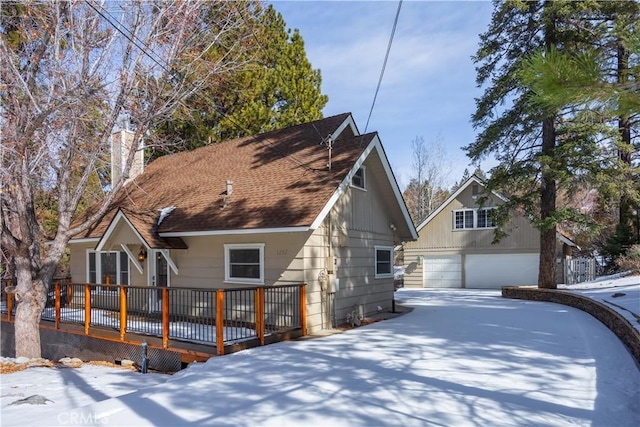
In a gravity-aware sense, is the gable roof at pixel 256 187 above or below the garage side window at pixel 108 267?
above

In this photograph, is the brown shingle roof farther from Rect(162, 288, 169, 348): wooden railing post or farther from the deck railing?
Rect(162, 288, 169, 348): wooden railing post

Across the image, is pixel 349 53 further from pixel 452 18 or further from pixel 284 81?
pixel 284 81

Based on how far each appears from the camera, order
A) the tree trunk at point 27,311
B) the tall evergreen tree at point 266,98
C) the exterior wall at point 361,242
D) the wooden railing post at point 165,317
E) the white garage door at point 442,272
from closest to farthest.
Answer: the wooden railing post at point 165,317 < the tree trunk at point 27,311 < the exterior wall at point 361,242 < the tall evergreen tree at point 266,98 < the white garage door at point 442,272

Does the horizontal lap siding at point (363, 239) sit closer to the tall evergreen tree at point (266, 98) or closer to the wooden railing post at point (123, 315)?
the wooden railing post at point (123, 315)

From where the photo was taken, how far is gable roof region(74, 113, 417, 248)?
33.4ft

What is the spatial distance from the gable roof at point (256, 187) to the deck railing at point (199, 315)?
1547mm

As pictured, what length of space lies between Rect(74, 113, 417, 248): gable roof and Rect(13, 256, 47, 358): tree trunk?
2.23m

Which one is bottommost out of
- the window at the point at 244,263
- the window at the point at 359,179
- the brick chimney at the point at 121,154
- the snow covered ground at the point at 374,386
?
the snow covered ground at the point at 374,386

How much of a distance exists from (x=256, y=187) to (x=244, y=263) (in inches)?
82.9

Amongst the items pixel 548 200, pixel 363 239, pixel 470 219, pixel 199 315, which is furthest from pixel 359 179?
pixel 470 219

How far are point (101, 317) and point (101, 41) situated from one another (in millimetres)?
6419

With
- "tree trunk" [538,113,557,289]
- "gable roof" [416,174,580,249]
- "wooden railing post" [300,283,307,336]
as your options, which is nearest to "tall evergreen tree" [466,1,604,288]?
"tree trunk" [538,113,557,289]

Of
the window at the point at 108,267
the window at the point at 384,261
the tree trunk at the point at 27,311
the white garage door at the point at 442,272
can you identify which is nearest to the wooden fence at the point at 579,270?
the white garage door at the point at 442,272

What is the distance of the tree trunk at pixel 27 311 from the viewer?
9.95 m
